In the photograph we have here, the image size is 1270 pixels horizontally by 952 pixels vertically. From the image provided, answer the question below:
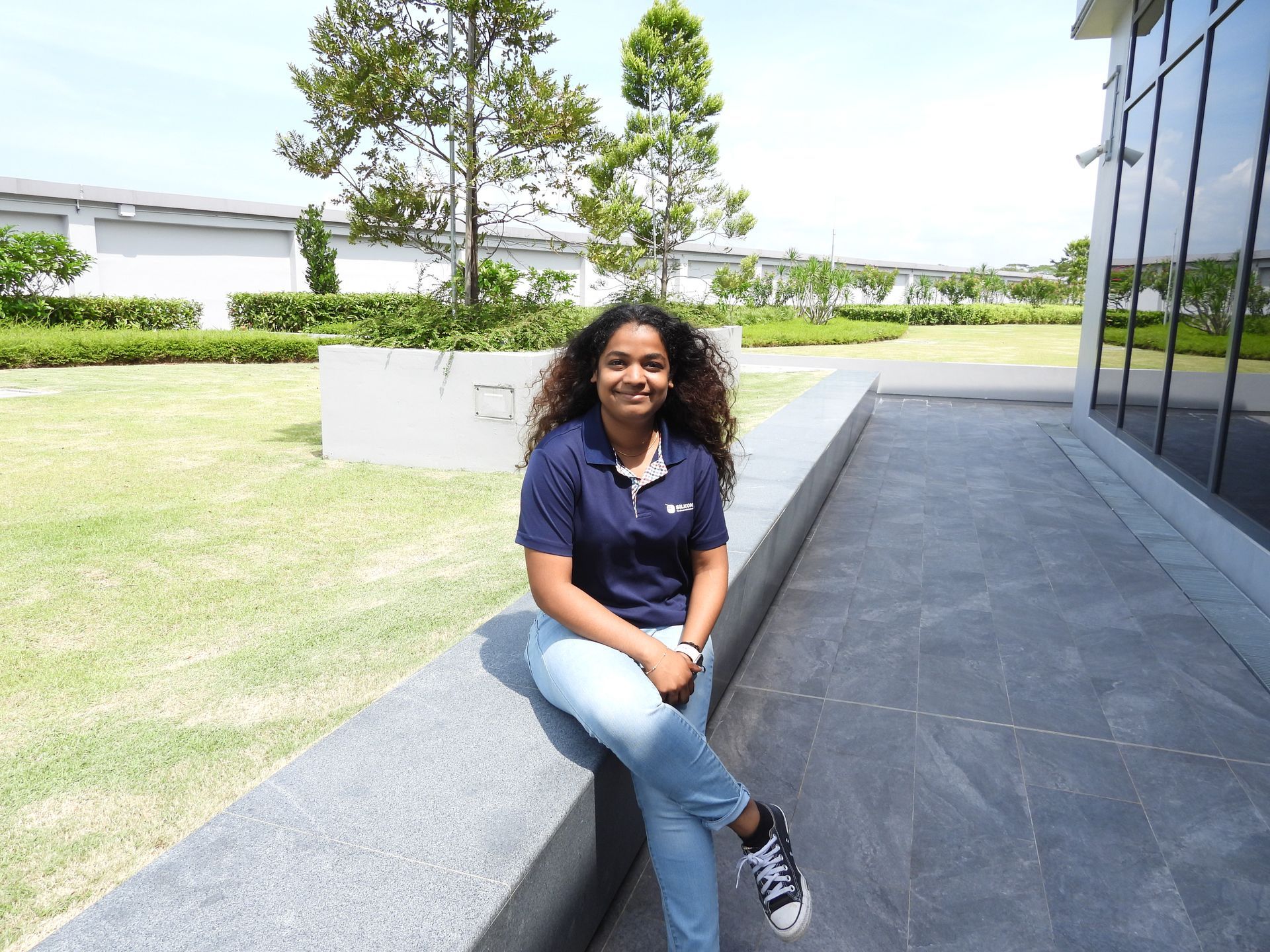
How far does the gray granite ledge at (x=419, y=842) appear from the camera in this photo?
1.37 meters

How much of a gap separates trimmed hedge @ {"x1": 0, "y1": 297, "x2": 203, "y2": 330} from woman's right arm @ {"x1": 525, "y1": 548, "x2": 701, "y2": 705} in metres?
17.9

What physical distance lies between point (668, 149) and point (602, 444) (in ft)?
62.2

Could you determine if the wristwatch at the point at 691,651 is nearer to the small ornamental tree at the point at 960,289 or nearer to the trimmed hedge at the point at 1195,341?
the trimmed hedge at the point at 1195,341

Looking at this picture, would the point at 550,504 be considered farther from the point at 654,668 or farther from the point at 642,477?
the point at 654,668

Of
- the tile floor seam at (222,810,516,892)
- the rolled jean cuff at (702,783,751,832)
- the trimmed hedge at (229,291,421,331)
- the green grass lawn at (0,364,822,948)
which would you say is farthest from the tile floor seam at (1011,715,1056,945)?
the trimmed hedge at (229,291,421,331)

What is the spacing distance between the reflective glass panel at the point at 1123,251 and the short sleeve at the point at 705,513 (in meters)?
7.51

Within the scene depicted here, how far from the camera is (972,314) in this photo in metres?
36.2

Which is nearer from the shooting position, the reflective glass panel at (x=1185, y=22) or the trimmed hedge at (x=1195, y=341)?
the trimmed hedge at (x=1195, y=341)

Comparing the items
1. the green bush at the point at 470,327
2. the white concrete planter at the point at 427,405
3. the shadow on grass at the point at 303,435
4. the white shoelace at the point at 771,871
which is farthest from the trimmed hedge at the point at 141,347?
the white shoelace at the point at 771,871

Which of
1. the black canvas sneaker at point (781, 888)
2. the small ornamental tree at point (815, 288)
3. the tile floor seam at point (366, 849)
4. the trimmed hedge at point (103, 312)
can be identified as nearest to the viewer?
A: the tile floor seam at point (366, 849)

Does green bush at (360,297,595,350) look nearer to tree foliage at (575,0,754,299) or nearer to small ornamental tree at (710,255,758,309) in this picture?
tree foliage at (575,0,754,299)

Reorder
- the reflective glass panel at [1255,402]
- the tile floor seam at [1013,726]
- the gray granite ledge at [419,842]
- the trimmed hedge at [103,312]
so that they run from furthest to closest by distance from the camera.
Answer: the trimmed hedge at [103,312] < the reflective glass panel at [1255,402] < the tile floor seam at [1013,726] < the gray granite ledge at [419,842]

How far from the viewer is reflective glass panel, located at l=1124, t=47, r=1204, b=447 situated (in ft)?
21.5

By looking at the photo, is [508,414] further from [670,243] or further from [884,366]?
[670,243]
